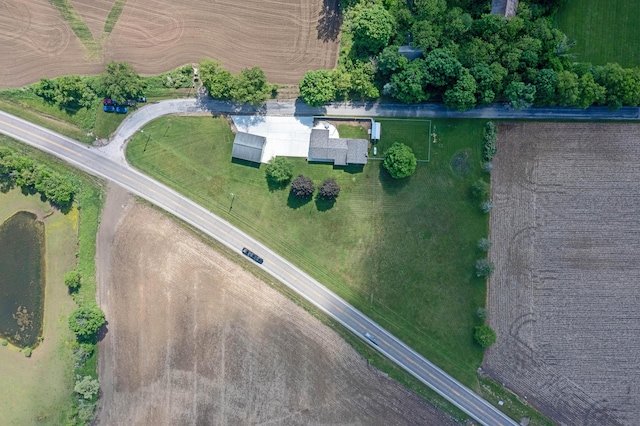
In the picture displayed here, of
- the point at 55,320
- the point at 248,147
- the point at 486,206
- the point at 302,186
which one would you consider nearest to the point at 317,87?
the point at 248,147

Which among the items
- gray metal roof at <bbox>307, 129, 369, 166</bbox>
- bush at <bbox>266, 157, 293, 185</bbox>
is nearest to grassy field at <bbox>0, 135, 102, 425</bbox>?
bush at <bbox>266, 157, 293, 185</bbox>

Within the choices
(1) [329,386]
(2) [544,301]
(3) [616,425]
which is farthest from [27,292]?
(3) [616,425]

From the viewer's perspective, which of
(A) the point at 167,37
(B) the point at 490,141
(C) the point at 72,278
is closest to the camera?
(B) the point at 490,141

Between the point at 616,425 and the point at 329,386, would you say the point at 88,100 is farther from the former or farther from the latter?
the point at 616,425

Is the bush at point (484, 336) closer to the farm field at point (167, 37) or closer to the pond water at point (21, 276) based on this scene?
the farm field at point (167, 37)

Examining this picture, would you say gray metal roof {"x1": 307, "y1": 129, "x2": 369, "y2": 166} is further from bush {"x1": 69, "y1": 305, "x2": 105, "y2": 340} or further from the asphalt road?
bush {"x1": 69, "y1": 305, "x2": 105, "y2": 340}

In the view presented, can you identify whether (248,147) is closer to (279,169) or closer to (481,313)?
(279,169)

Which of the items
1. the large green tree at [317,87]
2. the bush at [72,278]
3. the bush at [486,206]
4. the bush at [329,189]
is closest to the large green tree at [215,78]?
the large green tree at [317,87]
